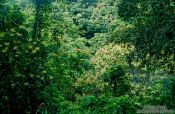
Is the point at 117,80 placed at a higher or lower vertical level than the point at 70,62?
lower

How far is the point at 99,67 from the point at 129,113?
417 inches

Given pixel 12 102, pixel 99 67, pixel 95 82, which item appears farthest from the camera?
pixel 99 67

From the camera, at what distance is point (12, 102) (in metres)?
13.7

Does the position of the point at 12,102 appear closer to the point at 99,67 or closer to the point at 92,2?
the point at 99,67

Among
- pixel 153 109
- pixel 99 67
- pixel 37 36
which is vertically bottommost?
pixel 153 109

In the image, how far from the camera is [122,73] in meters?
17.2

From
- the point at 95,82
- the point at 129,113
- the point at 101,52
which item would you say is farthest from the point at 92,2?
the point at 129,113

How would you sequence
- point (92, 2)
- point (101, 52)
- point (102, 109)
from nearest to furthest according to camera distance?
point (102, 109) → point (101, 52) → point (92, 2)

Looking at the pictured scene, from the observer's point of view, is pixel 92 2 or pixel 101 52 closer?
pixel 101 52

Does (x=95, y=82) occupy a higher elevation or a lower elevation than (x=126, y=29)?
lower

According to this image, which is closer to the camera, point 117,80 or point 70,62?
point 70,62

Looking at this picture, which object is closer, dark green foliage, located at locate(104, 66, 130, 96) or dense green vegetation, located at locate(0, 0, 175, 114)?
dense green vegetation, located at locate(0, 0, 175, 114)

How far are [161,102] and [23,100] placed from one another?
7601 mm

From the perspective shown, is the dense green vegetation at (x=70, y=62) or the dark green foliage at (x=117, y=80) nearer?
the dense green vegetation at (x=70, y=62)
